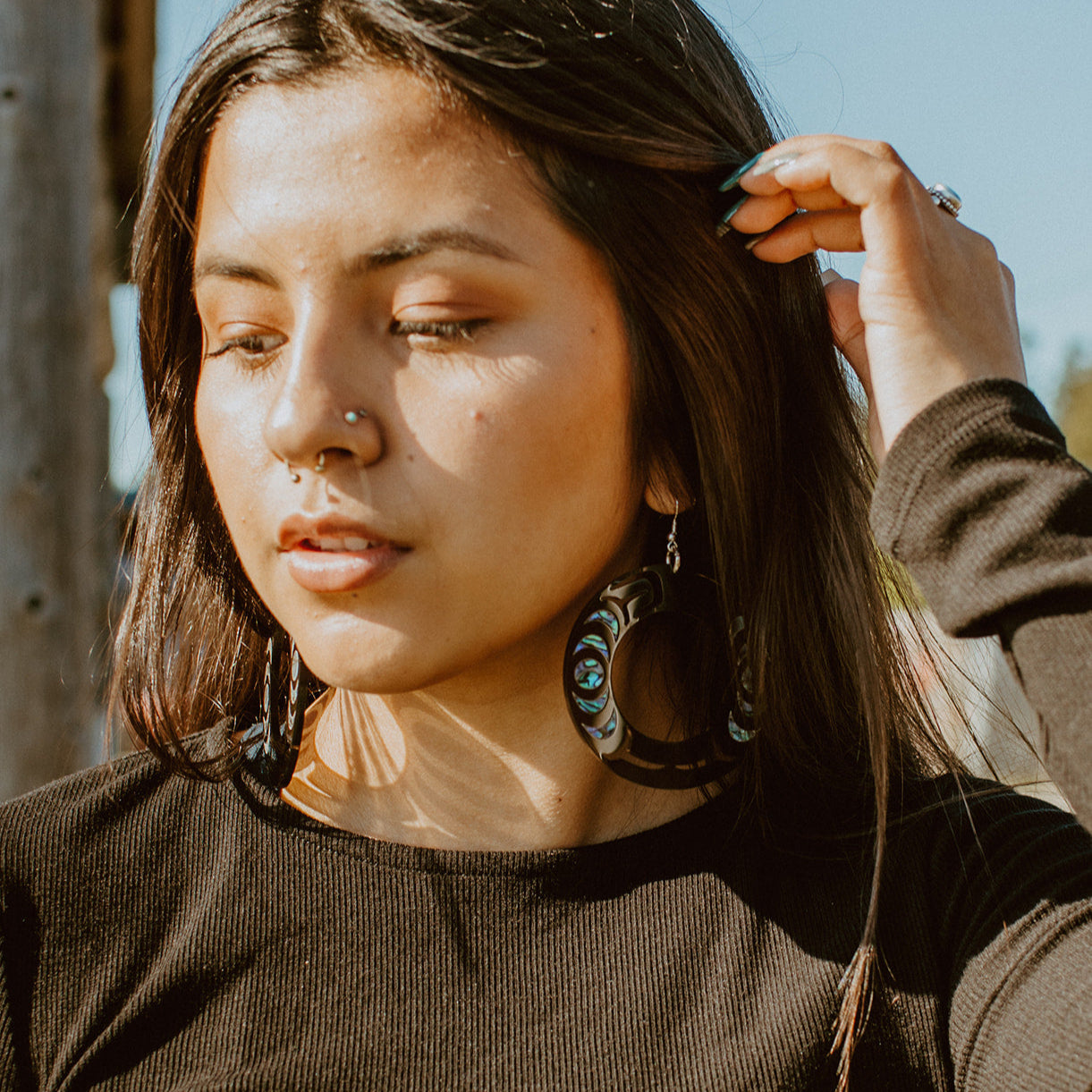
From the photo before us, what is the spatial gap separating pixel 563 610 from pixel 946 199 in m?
0.90

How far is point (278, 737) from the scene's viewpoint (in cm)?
191

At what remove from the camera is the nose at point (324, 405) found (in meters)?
1.53

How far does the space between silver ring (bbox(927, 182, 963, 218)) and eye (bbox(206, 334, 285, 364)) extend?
3.45 feet

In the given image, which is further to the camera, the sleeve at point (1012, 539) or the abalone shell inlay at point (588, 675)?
the abalone shell inlay at point (588, 675)

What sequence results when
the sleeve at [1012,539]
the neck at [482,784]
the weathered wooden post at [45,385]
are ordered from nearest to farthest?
1. the sleeve at [1012,539]
2. the neck at [482,784]
3. the weathered wooden post at [45,385]

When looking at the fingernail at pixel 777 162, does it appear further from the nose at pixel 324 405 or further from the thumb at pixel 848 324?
the nose at pixel 324 405

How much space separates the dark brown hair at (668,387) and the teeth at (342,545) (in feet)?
1.59

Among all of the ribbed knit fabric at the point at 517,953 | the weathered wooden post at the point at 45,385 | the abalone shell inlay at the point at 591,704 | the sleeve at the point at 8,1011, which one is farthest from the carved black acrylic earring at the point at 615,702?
the weathered wooden post at the point at 45,385

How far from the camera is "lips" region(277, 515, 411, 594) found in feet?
5.16

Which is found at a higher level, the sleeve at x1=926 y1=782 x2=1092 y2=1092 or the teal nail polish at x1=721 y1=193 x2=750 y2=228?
the teal nail polish at x1=721 y1=193 x2=750 y2=228

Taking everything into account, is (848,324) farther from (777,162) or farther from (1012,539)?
(1012,539)

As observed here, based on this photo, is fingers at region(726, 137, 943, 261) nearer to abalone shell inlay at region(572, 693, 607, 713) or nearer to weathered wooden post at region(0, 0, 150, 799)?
abalone shell inlay at region(572, 693, 607, 713)

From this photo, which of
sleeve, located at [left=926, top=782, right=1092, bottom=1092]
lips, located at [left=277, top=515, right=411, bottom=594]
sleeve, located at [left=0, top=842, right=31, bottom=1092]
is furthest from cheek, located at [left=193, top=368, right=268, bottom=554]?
sleeve, located at [left=926, top=782, right=1092, bottom=1092]

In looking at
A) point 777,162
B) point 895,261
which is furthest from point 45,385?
point 895,261
